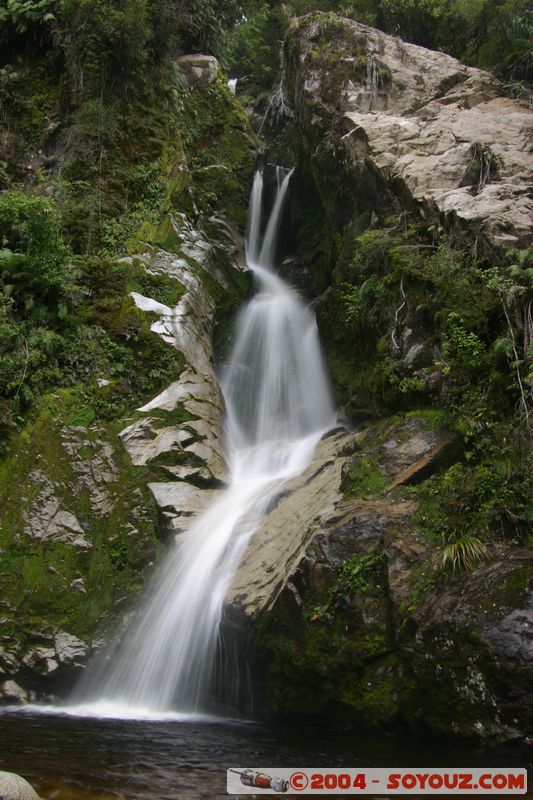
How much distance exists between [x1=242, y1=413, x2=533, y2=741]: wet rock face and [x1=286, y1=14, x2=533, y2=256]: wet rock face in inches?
167

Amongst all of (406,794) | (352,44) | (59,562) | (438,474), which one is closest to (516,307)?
(438,474)

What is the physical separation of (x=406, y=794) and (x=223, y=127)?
59.3ft

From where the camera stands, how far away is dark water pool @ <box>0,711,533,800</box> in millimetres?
4910

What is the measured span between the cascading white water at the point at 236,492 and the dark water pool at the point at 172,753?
3.12 ft

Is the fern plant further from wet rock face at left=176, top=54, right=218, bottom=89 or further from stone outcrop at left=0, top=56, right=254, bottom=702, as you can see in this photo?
wet rock face at left=176, top=54, right=218, bottom=89

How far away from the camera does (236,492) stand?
36.3 ft

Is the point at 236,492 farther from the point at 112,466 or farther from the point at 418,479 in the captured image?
the point at 418,479

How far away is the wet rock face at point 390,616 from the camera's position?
6.16 metres

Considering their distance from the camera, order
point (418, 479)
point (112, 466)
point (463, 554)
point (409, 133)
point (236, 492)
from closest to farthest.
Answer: point (463, 554), point (418, 479), point (112, 466), point (236, 492), point (409, 133)

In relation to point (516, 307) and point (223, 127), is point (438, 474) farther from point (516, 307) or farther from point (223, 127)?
point (223, 127)

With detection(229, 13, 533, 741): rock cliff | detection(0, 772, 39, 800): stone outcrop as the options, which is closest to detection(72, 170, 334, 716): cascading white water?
detection(229, 13, 533, 741): rock cliff

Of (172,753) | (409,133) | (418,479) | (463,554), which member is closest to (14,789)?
(172,753)

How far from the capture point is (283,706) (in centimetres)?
750

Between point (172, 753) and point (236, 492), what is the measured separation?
540 centimetres
